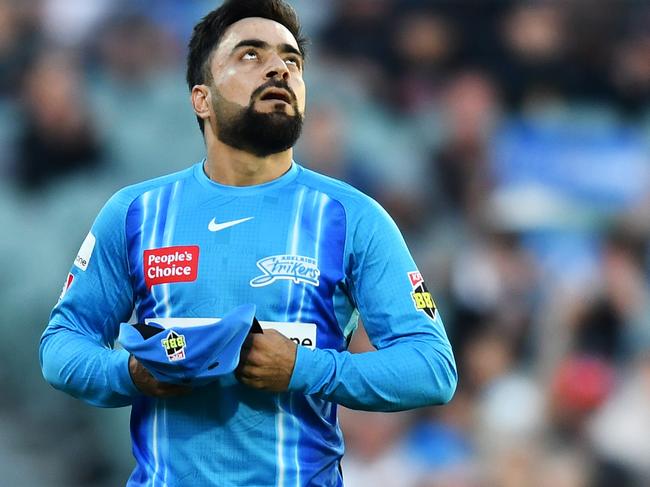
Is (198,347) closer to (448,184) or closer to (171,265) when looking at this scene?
(171,265)

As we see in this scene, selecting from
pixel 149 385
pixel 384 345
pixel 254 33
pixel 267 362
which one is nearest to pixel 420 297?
pixel 384 345

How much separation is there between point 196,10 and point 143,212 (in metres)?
5.05

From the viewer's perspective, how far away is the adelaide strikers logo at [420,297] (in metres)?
2.76

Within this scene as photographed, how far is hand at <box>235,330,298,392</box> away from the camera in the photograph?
2.55m

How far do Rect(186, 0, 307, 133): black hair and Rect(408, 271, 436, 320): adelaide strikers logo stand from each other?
2.45ft

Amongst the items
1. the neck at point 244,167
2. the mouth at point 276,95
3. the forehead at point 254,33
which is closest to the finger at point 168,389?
the neck at point 244,167

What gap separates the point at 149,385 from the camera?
263 centimetres

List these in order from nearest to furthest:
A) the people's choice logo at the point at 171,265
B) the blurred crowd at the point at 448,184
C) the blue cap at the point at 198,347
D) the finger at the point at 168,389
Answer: the blue cap at the point at 198,347 → the finger at the point at 168,389 → the people's choice logo at the point at 171,265 → the blurred crowd at the point at 448,184

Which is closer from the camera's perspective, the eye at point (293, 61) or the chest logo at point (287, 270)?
the chest logo at point (287, 270)

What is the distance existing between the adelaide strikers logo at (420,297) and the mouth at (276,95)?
0.55m

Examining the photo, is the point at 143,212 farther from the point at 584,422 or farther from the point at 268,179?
the point at 584,422

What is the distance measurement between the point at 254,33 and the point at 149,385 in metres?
0.97

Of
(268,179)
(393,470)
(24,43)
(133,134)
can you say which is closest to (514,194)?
(393,470)

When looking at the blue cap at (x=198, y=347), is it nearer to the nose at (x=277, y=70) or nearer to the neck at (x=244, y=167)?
the neck at (x=244, y=167)
